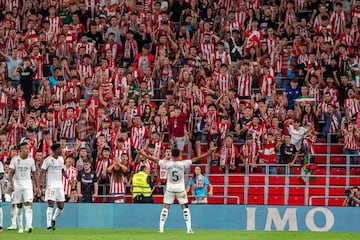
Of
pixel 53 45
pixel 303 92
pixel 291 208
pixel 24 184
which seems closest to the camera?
pixel 24 184

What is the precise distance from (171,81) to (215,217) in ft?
19.8

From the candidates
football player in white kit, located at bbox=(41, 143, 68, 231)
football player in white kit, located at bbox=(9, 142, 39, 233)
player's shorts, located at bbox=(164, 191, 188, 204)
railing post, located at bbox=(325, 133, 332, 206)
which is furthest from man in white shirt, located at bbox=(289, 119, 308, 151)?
football player in white kit, located at bbox=(9, 142, 39, 233)

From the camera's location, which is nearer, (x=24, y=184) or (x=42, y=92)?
(x=24, y=184)

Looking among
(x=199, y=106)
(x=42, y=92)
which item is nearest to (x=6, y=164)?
→ (x=42, y=92)

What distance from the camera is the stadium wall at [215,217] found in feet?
101

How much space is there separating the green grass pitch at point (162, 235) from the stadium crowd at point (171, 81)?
114 inches

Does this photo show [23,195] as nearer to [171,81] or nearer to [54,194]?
[54,194]

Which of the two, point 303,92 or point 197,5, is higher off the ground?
point 197,5

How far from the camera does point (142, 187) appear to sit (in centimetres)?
3150

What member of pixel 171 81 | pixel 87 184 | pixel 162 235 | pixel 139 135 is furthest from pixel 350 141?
pixel 162 235

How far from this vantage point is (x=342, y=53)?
3572 centimetres

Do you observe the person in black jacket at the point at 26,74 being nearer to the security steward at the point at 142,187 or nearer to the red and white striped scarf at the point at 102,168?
the red and white striped scarf at the point at 102,168

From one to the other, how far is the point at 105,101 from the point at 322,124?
6916mm

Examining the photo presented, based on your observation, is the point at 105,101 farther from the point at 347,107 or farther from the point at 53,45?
the point at 347,107
